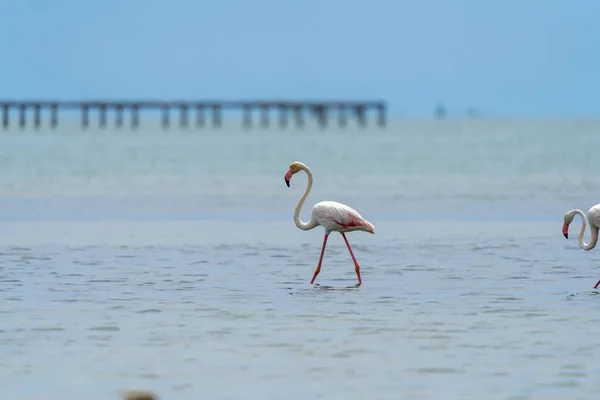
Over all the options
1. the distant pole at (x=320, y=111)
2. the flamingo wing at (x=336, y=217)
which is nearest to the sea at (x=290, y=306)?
the flamingo wing at (x=336, y=217)

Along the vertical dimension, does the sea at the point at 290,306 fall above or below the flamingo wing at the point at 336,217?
below

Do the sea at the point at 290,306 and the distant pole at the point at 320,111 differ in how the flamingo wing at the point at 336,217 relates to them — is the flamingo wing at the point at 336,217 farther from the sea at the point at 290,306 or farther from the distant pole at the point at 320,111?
the distant pole at the point at 320,111

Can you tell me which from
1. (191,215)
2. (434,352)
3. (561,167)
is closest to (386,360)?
(434,352)

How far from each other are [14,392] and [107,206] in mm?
21918

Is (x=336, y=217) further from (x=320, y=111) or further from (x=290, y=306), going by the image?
(x=320, y=111)

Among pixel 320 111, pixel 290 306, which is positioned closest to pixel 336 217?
pixel 290 306

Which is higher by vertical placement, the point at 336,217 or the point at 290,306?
the point at 336,217

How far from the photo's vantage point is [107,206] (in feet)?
103

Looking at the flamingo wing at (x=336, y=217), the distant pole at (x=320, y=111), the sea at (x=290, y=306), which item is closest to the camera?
the sea at (x=290, y=306)

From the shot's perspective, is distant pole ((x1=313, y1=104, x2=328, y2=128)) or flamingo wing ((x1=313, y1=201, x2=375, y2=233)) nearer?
flamingo wing ((x1=313, y1=201, x2=375, y2=233))

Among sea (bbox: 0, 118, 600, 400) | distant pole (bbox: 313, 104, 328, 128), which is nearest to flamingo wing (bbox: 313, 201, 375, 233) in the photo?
sea (bbox: 0, 118, 600, 400)

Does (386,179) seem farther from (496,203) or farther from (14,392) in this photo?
(14,392)

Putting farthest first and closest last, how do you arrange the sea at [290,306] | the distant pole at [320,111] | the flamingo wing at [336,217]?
the distant pole at [320,111]
the flamingo wing at [336,217]
the sea at [290,306]

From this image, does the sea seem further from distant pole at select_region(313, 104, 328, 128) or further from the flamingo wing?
distant pole at select_region(313, 104, 328, 128)
